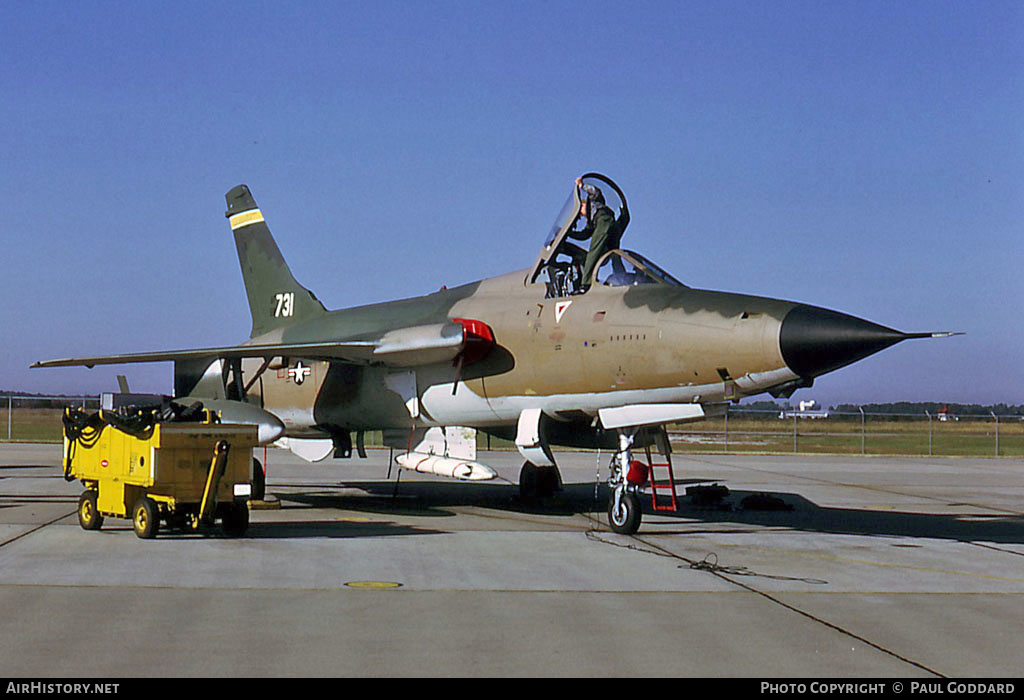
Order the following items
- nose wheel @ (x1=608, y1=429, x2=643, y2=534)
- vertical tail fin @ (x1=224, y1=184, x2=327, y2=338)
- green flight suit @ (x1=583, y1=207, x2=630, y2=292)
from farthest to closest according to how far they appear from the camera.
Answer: vertical tail fin @ (x1=224, y1=184, x2=327, y2=338)
green flight suit @ (x1=583, y1=207, x2=630, y2=292)
nose wheel @ (x1=608, y1=429, x2=643, y2=534)

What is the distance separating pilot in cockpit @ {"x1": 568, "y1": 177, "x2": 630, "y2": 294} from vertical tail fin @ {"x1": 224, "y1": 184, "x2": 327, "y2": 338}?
20.9 feet

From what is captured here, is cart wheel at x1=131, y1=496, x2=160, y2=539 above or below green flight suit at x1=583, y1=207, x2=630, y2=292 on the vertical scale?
below

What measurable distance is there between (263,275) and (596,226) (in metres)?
8.27

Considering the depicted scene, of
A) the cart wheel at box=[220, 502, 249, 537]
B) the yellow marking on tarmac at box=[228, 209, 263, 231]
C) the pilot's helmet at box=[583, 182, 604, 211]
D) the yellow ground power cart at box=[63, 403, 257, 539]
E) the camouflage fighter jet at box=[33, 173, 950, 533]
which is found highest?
the yellow marking on tarmac at box=[228, 209, 263, 231]

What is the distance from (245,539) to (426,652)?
553cm

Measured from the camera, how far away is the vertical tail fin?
18062 millimetres

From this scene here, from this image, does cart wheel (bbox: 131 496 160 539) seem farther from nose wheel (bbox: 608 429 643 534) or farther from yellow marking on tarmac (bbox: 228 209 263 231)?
yellow marking on tarmac (bbox: 228 209 263 231)

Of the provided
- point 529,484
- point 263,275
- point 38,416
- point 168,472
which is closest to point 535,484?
point 529,484

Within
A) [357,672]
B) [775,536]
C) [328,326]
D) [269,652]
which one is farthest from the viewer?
[328,326]

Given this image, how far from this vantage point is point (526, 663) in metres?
5.70

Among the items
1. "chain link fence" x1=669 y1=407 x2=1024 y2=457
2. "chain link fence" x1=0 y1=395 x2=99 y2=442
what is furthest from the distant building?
"chain link fence" x1=0 y1=395 x2=99 y2=442

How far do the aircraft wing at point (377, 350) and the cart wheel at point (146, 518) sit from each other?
11.7 feet
